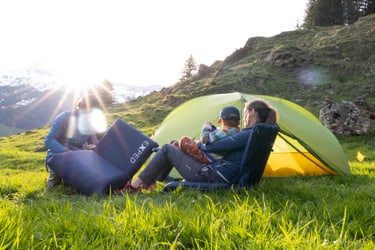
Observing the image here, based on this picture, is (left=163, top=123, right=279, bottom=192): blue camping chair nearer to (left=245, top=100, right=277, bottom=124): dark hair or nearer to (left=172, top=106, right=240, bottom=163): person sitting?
(left=245, top=100, right=277, bottom=124): dark hair

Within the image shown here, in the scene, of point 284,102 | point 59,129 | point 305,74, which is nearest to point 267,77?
point 305,74

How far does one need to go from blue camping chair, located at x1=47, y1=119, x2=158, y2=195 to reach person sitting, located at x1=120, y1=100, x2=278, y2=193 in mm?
260

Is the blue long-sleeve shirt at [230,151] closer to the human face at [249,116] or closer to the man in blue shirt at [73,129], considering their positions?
the human face at [249,116]

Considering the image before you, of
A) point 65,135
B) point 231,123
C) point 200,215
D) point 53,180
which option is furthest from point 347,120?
point 200,215

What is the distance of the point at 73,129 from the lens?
7949 mm

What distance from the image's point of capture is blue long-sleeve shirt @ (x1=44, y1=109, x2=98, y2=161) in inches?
293

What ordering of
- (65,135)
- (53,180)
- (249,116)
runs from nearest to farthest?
(249,116)
(53,180)
(65,135)

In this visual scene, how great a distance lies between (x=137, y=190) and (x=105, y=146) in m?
1.04

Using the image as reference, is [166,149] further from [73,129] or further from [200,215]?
[200,215]

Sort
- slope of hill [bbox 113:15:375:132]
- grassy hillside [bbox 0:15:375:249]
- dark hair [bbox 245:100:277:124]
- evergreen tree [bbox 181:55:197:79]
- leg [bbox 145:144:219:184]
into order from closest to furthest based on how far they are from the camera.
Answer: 1. grassy hillside [bbox 0:15:375:249]
2. dark hair [bbox 245:100:277:124]
3. leg [bbox 145:144:219:184]
4. slope of hill [bbox 113:15:375:132]
5. evergreen tree [bbox 181:55:197:79]

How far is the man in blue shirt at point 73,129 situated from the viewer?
7.46 m

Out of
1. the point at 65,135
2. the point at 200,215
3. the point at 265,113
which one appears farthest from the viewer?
the point at 65,135

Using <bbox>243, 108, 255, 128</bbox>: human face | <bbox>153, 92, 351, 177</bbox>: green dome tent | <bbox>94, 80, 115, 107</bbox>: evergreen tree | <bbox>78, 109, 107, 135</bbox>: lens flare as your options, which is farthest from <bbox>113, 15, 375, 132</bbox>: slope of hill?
<bbox>94, 80, 115, 107</bbox>: evergreen tree

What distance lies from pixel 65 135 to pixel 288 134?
182 inches
